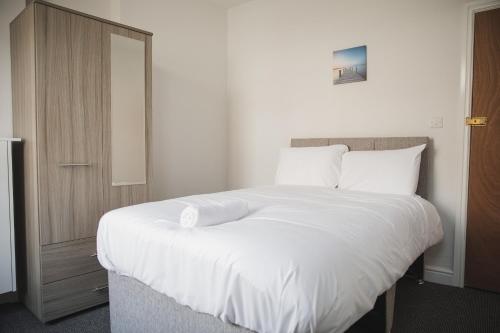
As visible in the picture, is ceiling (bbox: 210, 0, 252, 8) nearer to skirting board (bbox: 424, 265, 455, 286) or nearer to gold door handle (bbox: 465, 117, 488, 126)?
gold door handle (bbox: 465, 117, 488, 126)

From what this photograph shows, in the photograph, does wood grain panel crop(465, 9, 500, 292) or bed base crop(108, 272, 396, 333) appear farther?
wood grain panel crop(465, 9, 500, 292)

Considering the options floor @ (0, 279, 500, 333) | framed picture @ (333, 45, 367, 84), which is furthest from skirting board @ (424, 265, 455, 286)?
framed picture @ (333, 45, 367, 84)

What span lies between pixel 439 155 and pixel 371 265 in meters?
1.63

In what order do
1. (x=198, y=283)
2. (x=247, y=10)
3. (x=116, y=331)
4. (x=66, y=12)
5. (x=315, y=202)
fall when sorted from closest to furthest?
(x=198, y=283), (x=116, y=331), (x=315, y=202), (x=66, y=12), (x=247, y=10)

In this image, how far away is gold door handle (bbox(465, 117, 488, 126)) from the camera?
2217 millimetres

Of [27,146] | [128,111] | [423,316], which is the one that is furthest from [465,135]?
[27,146]

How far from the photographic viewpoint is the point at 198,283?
1.09 m

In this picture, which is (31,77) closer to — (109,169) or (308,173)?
(109,169)

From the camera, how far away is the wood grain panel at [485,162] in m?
2.18

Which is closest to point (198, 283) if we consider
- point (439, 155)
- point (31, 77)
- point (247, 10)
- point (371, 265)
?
point (371, 265)

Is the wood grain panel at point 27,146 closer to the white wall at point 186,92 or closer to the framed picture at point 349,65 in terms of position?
the white wall at point 186,92

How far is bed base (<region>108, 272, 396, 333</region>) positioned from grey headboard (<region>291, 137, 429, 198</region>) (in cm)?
109

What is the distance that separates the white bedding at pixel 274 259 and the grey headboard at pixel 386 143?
84cm

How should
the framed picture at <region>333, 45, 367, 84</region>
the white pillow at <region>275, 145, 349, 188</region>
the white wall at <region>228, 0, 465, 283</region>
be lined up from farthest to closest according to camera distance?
the framed picture at <region>333, 45, 367, 84</region>, the white pillow at <region>275, 145, 349, 188</region>, the white wall at <region>228, 0, 465, 283</region>
